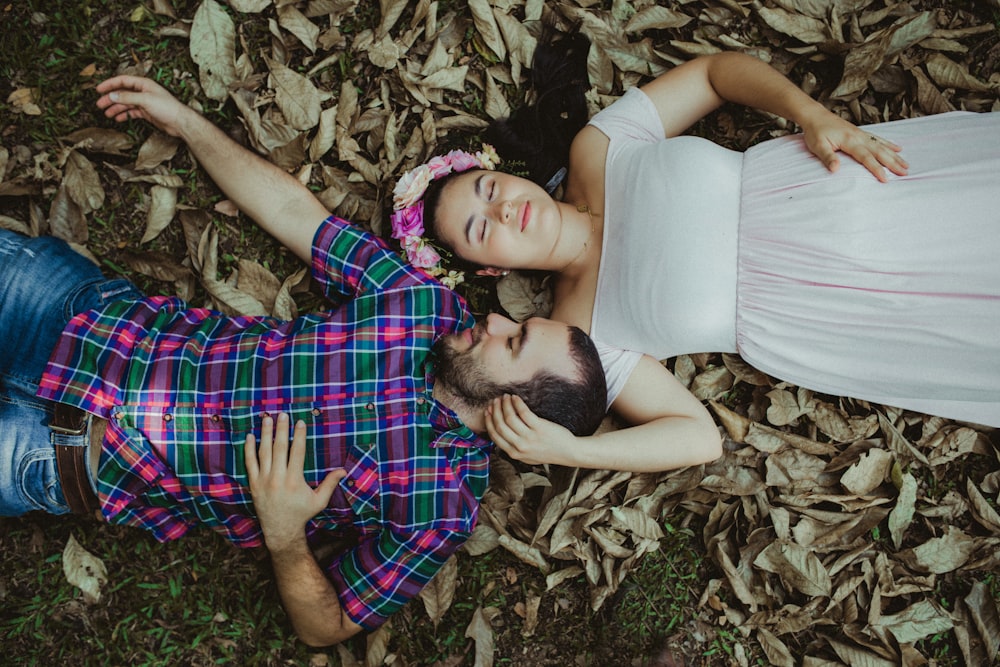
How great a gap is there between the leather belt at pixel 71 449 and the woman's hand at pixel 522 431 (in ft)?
5.98

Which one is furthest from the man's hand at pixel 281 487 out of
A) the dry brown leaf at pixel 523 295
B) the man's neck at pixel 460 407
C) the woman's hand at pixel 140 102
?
the woman's hand at pixel 140 102

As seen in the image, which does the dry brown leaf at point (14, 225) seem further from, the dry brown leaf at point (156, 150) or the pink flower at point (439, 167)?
the pink flower at point (439, 167)

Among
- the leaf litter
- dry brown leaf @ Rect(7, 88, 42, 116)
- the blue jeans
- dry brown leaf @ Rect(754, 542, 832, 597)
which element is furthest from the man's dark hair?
dry brown leaf @ Rect(7, 88, 42, 116)

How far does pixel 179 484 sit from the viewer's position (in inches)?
121

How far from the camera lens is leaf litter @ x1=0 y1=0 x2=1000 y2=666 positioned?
3.53 metres

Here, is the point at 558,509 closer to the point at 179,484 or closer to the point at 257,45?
the point at 179,484

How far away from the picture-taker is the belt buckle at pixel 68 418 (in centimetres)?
296

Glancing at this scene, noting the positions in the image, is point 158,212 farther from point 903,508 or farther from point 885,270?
point 903,508

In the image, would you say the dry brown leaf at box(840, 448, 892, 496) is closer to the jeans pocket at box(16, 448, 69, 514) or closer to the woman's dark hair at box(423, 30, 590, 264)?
the woman's dark hair at box(423, 30, 590, 264)

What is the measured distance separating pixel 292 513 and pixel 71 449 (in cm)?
103

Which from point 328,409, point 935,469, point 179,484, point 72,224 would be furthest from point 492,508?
point 72,224

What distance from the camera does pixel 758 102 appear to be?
3.35 metres

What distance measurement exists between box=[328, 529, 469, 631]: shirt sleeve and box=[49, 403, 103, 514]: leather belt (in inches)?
49.7

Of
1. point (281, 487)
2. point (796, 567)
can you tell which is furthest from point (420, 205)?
point (796, 567)
